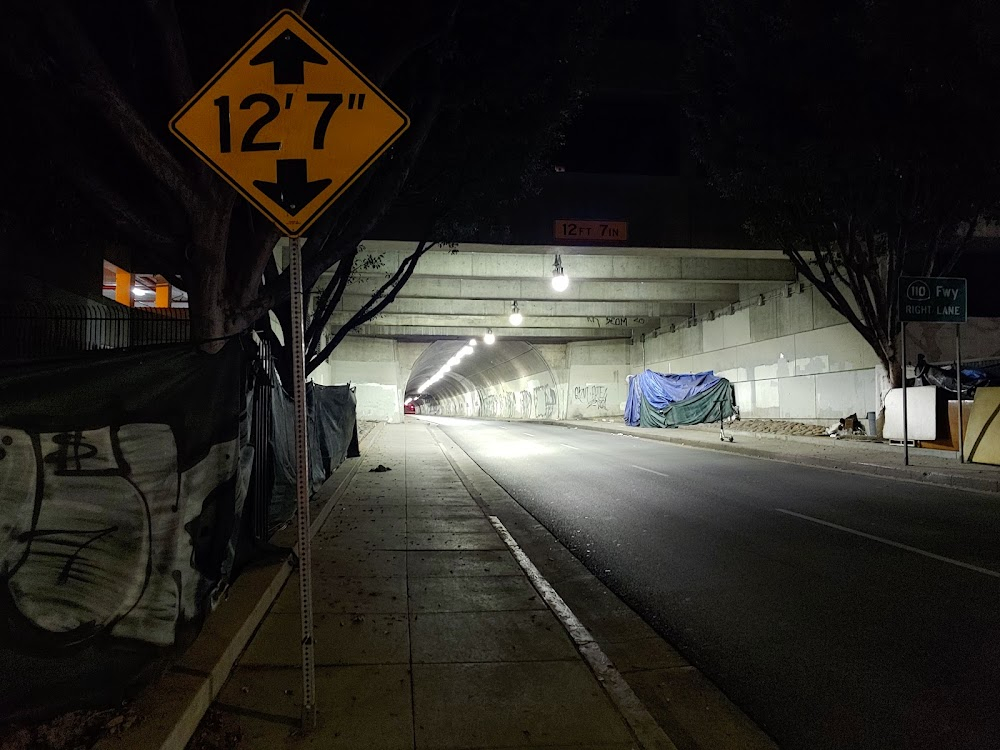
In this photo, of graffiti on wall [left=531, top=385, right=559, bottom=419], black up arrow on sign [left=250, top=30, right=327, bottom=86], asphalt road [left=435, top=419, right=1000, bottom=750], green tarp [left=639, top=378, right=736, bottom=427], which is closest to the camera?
black up arrow on sign [left=250, top=30, right=327, bottom=86]

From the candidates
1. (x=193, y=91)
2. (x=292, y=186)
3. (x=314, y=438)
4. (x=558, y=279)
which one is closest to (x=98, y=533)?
(x=292, y=186)

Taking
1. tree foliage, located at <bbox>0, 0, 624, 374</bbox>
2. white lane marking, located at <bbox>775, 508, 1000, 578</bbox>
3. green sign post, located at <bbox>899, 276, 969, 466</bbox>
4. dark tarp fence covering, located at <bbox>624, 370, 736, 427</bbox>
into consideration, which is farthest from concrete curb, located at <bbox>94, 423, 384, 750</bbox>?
dark tarp fence covering, located at <bbox>624, 370, 736, 427</bbox>

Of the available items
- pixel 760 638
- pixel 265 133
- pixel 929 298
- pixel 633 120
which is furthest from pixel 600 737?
pixel 633 120

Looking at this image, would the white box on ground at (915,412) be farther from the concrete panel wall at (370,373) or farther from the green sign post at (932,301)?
the concrete panel wall at (370,373)

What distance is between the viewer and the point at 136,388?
3.76 meters

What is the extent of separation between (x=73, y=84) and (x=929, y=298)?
14.7 metres

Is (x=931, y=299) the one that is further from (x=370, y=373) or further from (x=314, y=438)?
(x=370, y=373)

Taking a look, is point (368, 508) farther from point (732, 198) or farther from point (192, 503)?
point (732, 198)

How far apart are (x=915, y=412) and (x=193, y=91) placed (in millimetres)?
16364

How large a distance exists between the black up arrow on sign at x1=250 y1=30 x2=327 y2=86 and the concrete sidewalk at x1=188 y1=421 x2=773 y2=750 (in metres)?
3.38

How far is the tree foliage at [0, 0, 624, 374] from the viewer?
231 inches

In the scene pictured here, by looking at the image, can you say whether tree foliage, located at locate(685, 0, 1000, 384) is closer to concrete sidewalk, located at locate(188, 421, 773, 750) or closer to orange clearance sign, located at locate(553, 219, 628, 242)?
orange clearance sign, located at locate(553, 219, 628, 242)

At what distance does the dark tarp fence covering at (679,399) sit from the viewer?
89.6 ft

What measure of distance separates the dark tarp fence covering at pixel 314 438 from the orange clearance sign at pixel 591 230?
6718 mm
